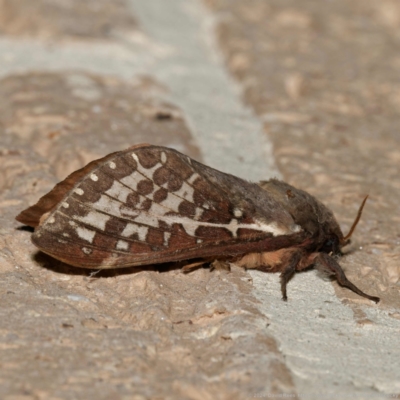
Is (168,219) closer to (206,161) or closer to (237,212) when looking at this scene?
(237,212)

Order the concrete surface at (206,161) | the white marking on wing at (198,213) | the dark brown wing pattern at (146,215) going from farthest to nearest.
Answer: the white marking on wing at (198,213)
the dark brown wing pattern at (146,215)
the concrete surface at (206,161)

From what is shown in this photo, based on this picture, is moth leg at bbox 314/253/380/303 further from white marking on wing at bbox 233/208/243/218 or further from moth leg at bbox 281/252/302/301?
white marking on wing at bbox 233/208/243/218

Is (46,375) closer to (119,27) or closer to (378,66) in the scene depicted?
(119,27)

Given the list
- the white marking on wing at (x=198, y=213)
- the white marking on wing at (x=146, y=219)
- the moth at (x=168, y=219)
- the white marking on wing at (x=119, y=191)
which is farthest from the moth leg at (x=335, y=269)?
the white marking on wing at (x=119, y=191)

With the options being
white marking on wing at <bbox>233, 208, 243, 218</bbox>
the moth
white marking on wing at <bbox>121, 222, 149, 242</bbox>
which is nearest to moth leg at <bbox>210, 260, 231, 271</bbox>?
the moth

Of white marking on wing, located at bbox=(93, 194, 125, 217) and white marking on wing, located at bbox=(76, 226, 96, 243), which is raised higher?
white marking on wing, located at bbox=(93, 194, 125, 217)

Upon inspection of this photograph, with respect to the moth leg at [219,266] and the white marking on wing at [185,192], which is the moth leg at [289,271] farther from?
the white marking on wing at [185,192]

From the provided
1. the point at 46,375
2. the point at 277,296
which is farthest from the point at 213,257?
the point at 46,375

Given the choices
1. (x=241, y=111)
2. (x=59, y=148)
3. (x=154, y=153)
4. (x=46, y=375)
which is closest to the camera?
(x=46, y=375)
